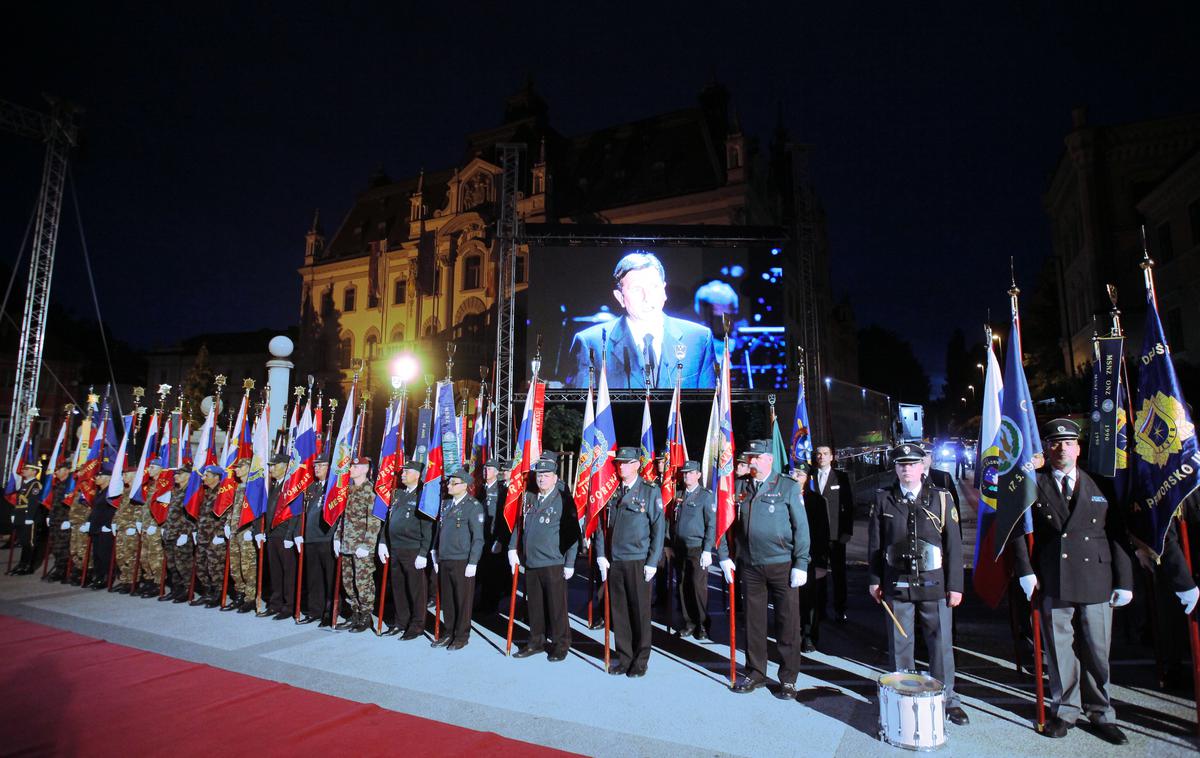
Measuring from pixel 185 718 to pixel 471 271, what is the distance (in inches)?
1242

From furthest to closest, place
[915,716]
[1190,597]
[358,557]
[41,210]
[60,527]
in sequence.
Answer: [41,210] < [60,527] < [358,557] < [1190,597] < [915,716]

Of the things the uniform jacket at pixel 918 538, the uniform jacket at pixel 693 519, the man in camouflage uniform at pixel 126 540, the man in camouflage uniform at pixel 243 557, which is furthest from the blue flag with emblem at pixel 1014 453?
the man in camouflage uniform at pixel 126 540

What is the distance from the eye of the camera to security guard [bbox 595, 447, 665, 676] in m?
6.22

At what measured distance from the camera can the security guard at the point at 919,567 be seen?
4898 mm

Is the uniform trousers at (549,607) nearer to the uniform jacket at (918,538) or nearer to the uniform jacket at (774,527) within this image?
the uniform jacket at (774,527)

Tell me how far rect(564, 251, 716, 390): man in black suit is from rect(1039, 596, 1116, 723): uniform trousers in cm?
1496

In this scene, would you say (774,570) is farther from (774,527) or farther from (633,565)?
(633,565)

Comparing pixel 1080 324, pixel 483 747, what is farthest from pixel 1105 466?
pixel 1080 324

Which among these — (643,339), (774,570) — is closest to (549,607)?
(774,570)

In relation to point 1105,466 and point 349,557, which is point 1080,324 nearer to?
point 1105,466

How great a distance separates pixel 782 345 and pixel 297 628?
53.1ft

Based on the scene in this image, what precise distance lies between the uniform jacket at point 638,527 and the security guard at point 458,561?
1.61 meters

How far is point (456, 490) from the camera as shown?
7.49 meters

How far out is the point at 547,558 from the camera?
22.7 feet
